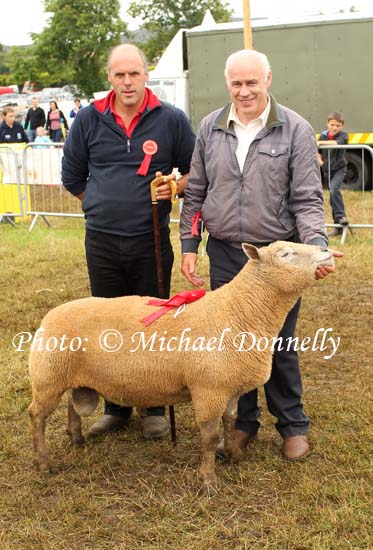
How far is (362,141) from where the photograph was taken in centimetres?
1428

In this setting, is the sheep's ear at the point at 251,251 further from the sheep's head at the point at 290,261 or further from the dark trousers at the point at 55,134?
the dark trousers at the point at 55,134

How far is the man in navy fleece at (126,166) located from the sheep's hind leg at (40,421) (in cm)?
52

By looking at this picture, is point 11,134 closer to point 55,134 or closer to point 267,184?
point 55,134

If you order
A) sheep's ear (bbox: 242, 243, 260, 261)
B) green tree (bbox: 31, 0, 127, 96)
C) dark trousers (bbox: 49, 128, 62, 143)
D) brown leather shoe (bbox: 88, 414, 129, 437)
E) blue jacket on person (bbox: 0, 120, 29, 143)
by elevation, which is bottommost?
brown leather shoe (bbox: 88, 414, 129, 437)

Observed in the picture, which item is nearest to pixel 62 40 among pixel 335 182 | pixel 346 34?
pixel 346 34

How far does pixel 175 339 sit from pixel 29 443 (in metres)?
1.34

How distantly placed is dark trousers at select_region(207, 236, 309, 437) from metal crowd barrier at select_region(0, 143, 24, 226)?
791 centimetres

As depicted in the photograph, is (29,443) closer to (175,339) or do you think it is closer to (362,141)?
(175,339)

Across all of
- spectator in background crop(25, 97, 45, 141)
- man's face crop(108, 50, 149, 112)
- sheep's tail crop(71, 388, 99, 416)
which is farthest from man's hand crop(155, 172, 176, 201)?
spectator in background crop(25, 97, 45, 141)

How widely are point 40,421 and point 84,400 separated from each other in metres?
0.27

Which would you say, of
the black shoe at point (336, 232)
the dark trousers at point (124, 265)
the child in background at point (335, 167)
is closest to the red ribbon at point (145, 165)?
the dark trousers at point (124, 265)

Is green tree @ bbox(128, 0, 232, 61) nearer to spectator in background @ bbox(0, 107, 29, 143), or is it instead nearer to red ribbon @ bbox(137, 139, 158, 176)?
spectator in background @ bbox(0, 107, 29, 143)

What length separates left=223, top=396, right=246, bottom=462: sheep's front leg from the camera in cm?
389

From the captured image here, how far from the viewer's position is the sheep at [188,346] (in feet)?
11.7
